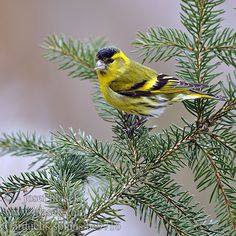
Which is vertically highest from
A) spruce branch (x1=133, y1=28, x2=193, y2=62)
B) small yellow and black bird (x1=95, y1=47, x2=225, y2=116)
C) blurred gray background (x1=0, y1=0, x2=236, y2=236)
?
blurred gray background (x1=0, y1=0, x2=236, y2=236)

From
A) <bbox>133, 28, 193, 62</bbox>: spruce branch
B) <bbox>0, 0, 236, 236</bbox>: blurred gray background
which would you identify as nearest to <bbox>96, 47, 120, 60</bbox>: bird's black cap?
<bbox>133, 28, 193, 62</bbox>: spruce branch

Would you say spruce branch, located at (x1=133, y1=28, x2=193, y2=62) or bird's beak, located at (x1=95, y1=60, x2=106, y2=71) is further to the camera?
bird's beak, located at (x1=95, y1=60, x2=106, y2=71)

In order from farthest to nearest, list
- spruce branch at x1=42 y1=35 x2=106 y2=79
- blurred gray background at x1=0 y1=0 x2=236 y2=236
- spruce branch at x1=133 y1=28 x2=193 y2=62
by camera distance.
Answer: blurred gray background at x1=0 y1=0 x2=236 y2=236, spruce branch at x1=42 y1=35 x2=106 y2=79, spruce branch at x1=133 y1=28 x2=193 y2=62

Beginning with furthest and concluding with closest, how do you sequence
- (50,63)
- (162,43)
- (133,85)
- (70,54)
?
(50,63), (133,85), (70,54), (162,43)

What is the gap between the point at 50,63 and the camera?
145 inches

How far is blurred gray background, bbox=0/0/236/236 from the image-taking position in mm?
3246

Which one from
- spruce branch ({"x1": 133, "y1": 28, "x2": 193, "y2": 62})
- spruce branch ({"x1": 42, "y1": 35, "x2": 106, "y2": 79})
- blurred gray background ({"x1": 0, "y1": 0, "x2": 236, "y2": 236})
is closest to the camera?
spruce branch ({"x1": 133, "y1": 28, "x2": 193, "y2": 62})

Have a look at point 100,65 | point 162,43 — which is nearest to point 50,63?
point 100,65

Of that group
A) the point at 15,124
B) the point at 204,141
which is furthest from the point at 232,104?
the point at 15,124

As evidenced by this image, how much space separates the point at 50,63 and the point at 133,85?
1736mm

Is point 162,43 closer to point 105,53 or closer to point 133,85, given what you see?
point 105,53

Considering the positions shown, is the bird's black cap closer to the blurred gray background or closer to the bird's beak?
the bird's beak

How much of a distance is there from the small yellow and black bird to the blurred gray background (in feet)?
2.67

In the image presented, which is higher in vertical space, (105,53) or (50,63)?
(50,63)
